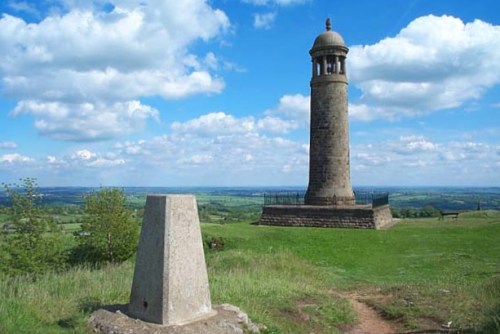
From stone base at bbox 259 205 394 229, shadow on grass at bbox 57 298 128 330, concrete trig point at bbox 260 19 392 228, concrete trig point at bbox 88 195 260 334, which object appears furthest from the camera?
concrete trig point at bbox 260 19 392 228

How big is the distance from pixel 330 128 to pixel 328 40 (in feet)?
15.7

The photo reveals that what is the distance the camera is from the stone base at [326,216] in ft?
71.8

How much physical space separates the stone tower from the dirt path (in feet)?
49.0

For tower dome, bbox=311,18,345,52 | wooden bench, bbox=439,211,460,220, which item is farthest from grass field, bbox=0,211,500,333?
tower dome, bbox=311,18,345,52

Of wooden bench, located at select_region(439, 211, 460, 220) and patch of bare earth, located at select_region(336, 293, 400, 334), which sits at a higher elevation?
wooden bench, located at select_region(439, 211, 460, 220)

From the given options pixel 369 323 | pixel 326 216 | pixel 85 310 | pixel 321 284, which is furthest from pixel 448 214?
pixel 85 310

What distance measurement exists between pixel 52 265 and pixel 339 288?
773 cm

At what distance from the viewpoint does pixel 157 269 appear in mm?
6191

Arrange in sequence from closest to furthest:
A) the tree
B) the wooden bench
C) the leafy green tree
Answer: the leafy green tree < the tree < the wooden bench

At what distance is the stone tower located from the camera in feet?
79.8

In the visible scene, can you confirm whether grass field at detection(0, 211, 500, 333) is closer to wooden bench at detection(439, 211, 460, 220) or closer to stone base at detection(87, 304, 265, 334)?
stone base at detection(87, 304, 265, 334)

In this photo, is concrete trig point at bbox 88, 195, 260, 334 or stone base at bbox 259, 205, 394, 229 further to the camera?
stone base at bbox 259, 205, 394, 229

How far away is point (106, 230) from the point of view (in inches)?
607

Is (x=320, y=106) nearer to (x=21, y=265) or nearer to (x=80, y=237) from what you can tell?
(x=80, y=237)
